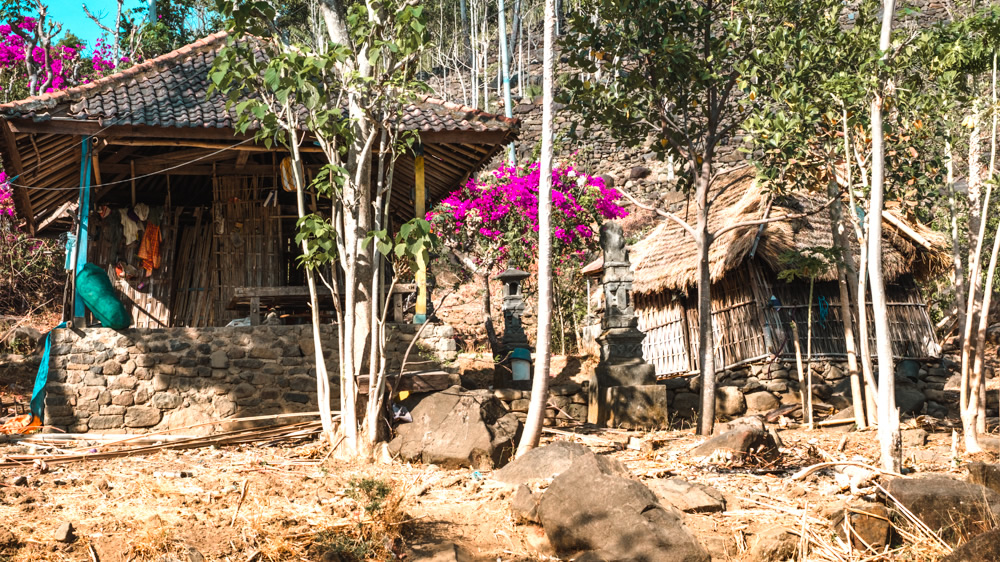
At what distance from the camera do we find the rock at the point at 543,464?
598 centimetres

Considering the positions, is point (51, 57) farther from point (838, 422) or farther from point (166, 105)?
point (838, 422)

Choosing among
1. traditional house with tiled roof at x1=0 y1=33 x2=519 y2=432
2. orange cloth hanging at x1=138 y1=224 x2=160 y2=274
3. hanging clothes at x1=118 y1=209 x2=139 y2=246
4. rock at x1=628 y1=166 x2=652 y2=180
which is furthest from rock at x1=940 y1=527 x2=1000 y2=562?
rock at x1=628 y1=166 x2=652 y2=180

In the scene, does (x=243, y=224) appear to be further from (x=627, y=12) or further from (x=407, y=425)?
(x=627, y=12)

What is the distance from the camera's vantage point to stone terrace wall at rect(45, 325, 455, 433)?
7715 mm

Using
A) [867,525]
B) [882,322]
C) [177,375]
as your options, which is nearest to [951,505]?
[867,525]

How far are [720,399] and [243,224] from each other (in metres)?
6.61

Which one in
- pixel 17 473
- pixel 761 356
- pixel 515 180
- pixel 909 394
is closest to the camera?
pixel 17 473

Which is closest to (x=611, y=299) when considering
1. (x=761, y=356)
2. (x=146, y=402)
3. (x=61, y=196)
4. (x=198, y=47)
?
(x=761, y=356)

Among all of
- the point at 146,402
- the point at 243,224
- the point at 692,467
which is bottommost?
the point at 692,467

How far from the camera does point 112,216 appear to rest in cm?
1026

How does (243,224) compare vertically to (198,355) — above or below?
above

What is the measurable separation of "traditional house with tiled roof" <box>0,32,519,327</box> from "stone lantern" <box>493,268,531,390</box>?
5.72ft

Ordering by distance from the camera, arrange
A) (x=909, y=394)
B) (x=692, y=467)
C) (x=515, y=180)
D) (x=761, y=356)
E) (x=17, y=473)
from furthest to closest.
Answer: (x=515, y=180)
(x=761, y=356)
(x=909, y=394)
(x=692, y=467)
(x=17, y=473)

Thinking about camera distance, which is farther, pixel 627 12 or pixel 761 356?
pixel 761 356
